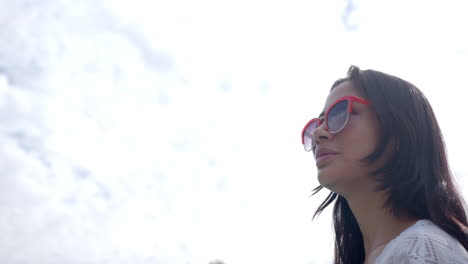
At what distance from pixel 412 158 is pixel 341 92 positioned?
0.82m

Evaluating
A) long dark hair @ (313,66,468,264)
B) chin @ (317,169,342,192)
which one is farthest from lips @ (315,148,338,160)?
long dark hair @ (313,66,468,264)

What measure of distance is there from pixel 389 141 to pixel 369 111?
30cm

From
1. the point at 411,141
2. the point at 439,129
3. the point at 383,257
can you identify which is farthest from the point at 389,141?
the point at 383,257

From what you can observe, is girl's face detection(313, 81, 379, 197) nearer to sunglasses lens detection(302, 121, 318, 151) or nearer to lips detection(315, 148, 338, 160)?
lips detection(315, 148, 338, 160)

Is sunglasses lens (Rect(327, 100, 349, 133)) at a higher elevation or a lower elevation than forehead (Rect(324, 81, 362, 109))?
lower

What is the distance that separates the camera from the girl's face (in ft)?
9.91

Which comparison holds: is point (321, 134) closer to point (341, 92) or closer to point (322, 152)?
point (322, 152)

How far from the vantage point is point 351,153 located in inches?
121

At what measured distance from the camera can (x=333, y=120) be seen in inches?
131

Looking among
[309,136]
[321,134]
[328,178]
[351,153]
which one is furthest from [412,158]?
[309,136]

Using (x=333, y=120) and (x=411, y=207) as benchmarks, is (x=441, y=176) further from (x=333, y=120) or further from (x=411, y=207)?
(x=333, y=120)

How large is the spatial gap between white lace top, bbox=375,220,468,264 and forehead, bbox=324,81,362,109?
4.24 ft

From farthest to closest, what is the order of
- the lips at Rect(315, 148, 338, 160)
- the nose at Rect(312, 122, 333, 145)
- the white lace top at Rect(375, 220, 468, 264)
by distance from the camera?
the nose at Rect(312, 122, 333, 145), the lips at Rect(315, 148, 338, 160), the white lace top at Rect(375, 220, 468, 264)

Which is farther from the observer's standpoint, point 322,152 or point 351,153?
point 322,152
